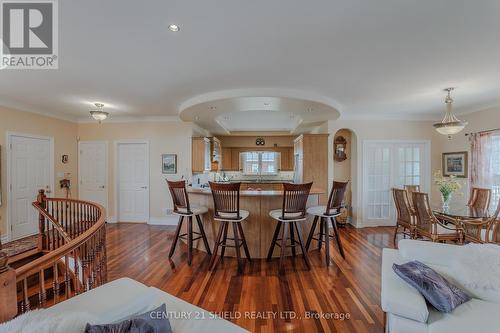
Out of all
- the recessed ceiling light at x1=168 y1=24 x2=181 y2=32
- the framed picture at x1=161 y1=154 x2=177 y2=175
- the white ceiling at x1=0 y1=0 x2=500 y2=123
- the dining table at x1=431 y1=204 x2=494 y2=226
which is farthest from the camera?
the framed picture at x1=161 y1=154 x2=177 y2=175

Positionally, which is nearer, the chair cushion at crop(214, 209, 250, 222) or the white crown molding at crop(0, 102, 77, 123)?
the chair cushion at crop(214, 209, 250, 222)

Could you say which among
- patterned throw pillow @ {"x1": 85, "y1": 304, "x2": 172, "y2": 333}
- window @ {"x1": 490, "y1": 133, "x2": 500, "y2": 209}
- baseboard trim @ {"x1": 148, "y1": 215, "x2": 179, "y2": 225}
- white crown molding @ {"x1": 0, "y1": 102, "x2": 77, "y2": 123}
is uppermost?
white crown molding @ {"x1": 0, "y1": 102, "x2": 77, "y2": 123}

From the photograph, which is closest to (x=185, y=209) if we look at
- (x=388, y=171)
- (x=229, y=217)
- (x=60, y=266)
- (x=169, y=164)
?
(x=229, y=217)

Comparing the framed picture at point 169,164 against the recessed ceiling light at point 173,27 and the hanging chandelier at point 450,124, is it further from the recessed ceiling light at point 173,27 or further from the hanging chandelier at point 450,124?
the hanging chandelier at point 450,124

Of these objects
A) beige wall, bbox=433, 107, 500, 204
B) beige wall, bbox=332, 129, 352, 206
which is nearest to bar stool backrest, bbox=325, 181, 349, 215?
beige wall, bbox=332, 129, 352, 206

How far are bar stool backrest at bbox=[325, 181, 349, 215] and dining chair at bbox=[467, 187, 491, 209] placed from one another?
253 cm

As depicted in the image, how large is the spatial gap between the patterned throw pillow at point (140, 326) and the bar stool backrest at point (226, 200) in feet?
5.70

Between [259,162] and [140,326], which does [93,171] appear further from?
[140,326]

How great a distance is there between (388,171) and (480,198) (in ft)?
5.43

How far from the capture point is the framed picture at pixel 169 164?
543cm

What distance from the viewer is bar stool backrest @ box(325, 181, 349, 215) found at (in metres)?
3.22

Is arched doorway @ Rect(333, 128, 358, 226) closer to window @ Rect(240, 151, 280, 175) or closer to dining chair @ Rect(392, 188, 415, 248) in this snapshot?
dining chair @ Rect(392, 188, 415, 248)

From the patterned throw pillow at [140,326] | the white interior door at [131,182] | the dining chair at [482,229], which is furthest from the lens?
the white interior door at [131,182]

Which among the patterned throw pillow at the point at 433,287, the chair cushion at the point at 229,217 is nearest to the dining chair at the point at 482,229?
the patterned throw pillow at the point at 433,287
